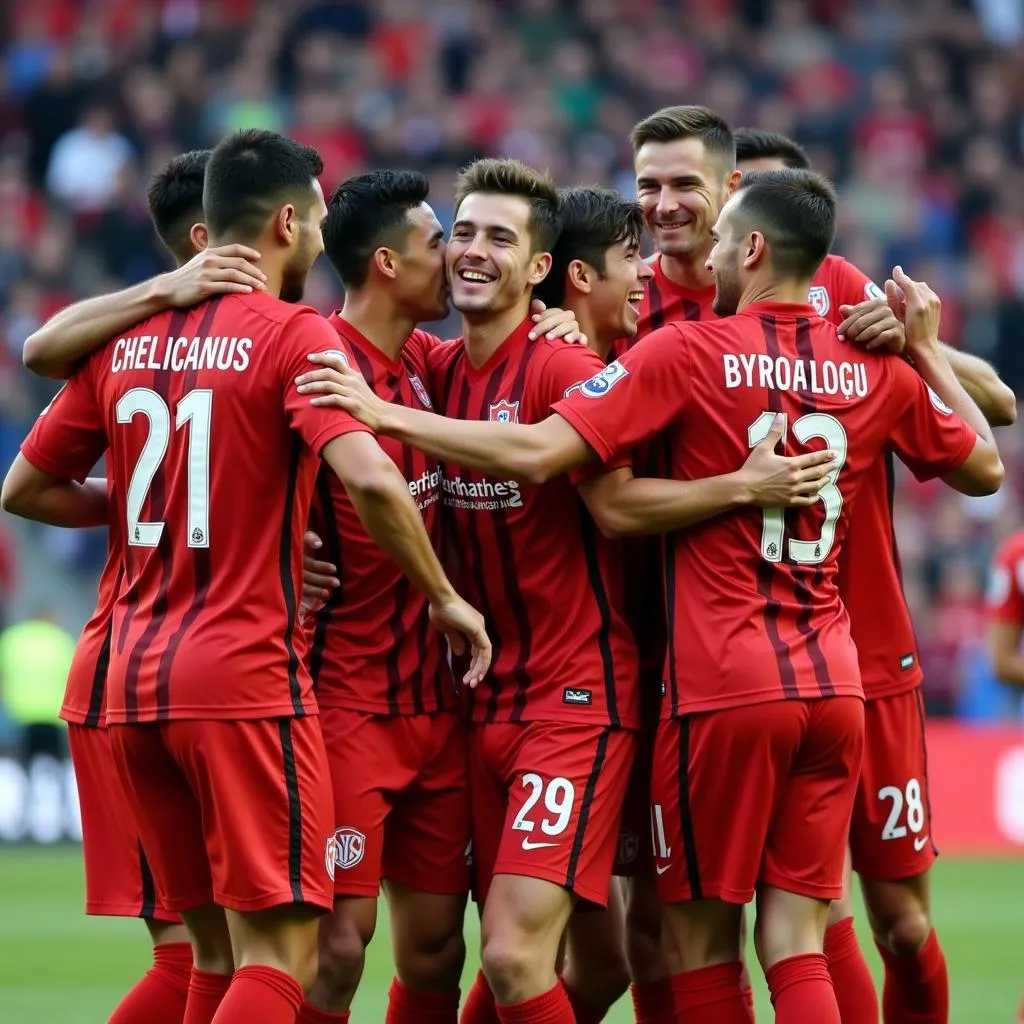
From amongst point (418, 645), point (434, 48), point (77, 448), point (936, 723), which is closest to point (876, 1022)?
point (418, 645)

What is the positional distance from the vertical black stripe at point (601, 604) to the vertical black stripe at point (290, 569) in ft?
3.00

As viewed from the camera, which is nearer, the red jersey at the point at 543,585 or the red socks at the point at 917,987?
the red jersey at the point at 543,585

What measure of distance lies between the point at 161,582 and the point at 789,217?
1990mm

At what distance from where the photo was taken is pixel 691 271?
6.17 metres

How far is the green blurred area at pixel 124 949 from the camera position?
8500 millimetres

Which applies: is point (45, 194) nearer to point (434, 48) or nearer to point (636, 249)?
point (434, 48)

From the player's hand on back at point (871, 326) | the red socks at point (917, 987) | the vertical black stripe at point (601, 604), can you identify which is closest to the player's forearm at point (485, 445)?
the vertical black stripe at point (601, 604)

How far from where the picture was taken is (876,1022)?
5.79 meters

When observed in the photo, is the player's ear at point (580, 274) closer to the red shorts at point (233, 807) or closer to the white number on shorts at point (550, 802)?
the white number on shorts at point (550, 802)

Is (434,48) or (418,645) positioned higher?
(434,48)

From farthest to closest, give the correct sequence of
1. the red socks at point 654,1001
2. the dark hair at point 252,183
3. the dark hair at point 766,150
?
the dark hair at point 766,150, the red socks at point 654,1001, the dark hair at point 252,183

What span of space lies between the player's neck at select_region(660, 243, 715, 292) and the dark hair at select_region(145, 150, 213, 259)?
59.0 inches

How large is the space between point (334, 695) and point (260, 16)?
14904 millimetres

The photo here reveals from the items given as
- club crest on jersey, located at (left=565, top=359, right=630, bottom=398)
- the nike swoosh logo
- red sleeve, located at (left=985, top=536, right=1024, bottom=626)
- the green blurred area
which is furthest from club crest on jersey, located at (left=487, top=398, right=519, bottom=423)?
the green blurred area
